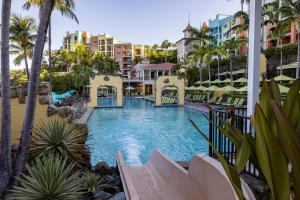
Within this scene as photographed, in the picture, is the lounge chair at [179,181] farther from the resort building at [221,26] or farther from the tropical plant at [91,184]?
the resort building at [221,26]

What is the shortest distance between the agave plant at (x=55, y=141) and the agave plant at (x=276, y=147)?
13.9 ft

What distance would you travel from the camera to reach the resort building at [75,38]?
9006 cm

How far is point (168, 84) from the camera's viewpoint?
91.5 ft

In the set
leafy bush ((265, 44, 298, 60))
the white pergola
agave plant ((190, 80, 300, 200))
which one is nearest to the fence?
the white pergola

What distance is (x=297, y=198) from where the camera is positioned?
992mm

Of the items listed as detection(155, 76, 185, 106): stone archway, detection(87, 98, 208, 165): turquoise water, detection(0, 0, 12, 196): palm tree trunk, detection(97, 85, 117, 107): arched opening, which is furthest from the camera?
detection(97, 85, 117, 107): arched opening

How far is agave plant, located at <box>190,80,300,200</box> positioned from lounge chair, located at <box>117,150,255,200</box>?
74 cm

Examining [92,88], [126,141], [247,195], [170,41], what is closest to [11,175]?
[247,195]

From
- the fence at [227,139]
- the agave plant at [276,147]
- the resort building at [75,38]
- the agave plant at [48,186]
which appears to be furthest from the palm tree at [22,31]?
the resort building at [75,38]

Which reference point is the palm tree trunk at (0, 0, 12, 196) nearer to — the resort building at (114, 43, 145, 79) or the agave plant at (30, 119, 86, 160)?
the agave plant at (30, 119, 86, 160)

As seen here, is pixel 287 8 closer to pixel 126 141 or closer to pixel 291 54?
pixel 291 54

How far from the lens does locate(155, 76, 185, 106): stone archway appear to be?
27438 mm

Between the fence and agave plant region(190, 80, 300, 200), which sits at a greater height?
agave plant region(190, 80, 300, 200)

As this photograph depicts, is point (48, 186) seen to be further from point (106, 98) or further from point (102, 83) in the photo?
point (106, 98)
